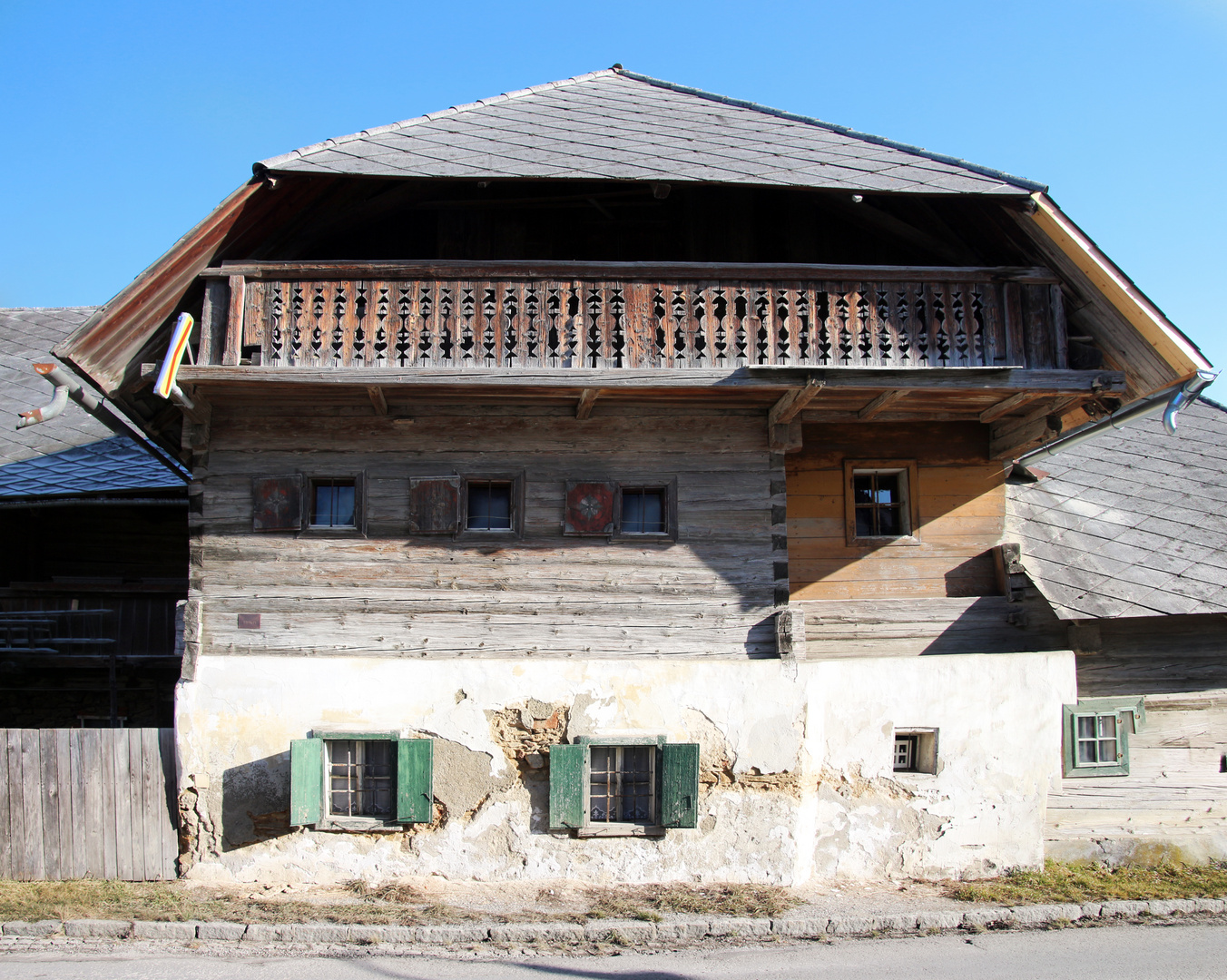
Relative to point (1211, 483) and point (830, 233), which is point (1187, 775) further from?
point (830, 233)

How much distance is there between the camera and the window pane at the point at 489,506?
358 inches

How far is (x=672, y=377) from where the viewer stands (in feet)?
27.5

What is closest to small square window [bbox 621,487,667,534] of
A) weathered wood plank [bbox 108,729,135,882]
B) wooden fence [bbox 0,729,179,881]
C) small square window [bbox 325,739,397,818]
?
small square window [bbox 325,739,397,818]

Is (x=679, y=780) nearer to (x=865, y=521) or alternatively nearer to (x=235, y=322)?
(x=865, y=521)

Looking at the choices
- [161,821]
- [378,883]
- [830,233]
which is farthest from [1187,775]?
[161,821]

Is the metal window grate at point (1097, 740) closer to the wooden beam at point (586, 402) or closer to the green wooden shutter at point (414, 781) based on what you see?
the wooden beam at point (586, 402)

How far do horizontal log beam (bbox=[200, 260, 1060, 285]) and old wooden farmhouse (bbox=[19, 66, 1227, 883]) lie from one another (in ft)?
0.10

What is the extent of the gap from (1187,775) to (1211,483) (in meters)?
4.29

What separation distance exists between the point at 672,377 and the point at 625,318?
81 cm

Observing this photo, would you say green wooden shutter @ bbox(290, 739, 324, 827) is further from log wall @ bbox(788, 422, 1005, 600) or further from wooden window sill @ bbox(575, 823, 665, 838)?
log wall @ bbox(788, 422, 1005, 600)

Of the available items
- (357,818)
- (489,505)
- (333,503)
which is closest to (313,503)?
(333,503)

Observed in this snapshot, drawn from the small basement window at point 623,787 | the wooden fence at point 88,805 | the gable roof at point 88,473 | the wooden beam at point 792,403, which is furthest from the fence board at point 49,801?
the wooden beam at point 792,403

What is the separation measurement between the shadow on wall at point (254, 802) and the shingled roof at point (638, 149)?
5733mm

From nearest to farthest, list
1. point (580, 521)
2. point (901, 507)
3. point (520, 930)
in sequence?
point (520, 930), point (580, 521), point (901, 507)
